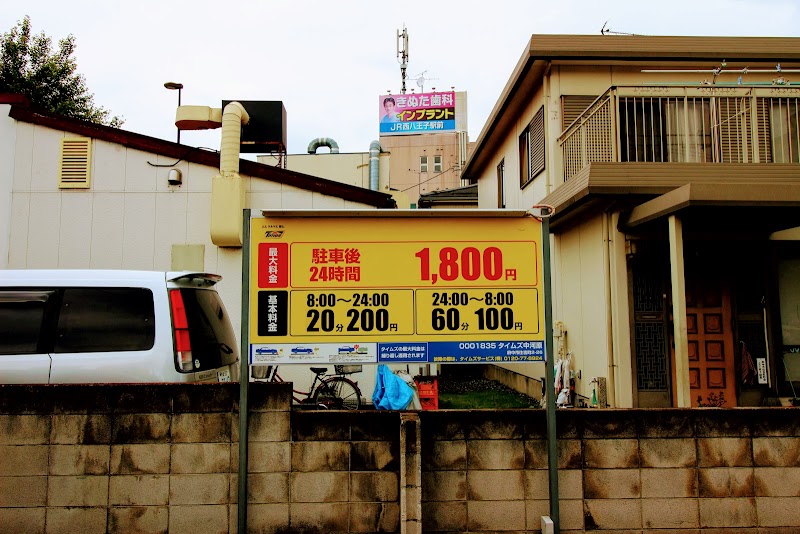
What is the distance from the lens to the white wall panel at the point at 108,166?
1023 cm

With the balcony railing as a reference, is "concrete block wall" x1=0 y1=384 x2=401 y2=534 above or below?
below

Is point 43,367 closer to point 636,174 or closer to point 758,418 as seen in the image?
point 758,418

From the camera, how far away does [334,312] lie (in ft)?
14.4

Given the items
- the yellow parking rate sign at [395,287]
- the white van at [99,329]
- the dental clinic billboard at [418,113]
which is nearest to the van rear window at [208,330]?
the white van at [99,329]

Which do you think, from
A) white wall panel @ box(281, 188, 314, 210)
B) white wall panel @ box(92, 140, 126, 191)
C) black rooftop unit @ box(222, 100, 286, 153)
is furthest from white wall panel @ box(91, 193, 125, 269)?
black rooftop unit @ box(222, 100, 286, 153)

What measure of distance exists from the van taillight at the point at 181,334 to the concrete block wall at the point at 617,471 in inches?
79.5

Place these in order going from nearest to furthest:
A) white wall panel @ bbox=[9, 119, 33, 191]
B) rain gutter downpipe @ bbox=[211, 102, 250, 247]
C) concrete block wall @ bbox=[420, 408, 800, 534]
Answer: concrete block wall @ bbox=[420, 408, 800, 534] → rain gutter downpipe @ bbox=[211, 102, 250, 247] → white wall panel @ bbox=[9, 119, 33, 191]

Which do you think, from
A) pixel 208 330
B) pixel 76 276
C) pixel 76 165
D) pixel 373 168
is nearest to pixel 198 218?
pixel 76 165

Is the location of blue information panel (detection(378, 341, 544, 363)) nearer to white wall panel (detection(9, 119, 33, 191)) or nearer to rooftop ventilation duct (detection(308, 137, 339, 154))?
white wall panel (detection(9, 119, 33, 191))

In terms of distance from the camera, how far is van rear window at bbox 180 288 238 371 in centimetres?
504

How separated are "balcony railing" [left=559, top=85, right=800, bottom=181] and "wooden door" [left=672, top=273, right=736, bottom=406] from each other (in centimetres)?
192

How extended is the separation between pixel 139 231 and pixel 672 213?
824 cm

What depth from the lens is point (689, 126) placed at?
9344 millimetres

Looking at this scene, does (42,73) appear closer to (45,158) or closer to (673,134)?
(45,158)
